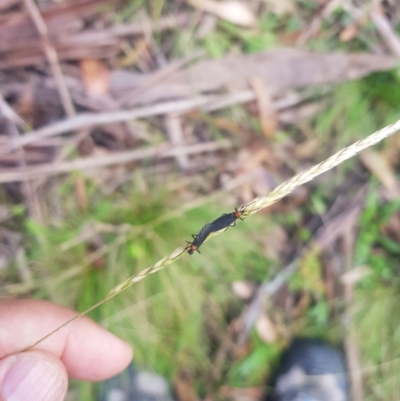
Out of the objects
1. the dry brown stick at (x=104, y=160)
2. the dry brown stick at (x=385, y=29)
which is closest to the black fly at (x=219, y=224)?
the dry brown stick at (x=104, y=160)

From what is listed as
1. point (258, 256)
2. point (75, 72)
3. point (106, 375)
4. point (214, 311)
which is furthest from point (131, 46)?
point (106, 375)

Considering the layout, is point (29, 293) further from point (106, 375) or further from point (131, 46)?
point (131, 46)

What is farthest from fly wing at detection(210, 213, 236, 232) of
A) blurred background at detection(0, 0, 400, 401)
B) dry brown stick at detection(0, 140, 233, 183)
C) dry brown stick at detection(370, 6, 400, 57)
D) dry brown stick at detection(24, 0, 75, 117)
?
dry brown stick at detection(370, 6, 400, 57)

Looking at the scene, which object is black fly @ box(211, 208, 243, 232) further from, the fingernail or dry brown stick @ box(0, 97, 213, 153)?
dry brown stick @ box(0, 97, 213, 153)

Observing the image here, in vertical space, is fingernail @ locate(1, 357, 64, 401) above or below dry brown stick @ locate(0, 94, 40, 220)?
below

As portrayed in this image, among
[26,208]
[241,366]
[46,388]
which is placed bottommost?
[241,366]

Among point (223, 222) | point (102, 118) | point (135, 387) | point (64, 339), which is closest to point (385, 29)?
point (102, 118)

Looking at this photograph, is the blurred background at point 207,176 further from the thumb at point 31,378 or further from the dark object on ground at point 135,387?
the thumb at point 31,378
